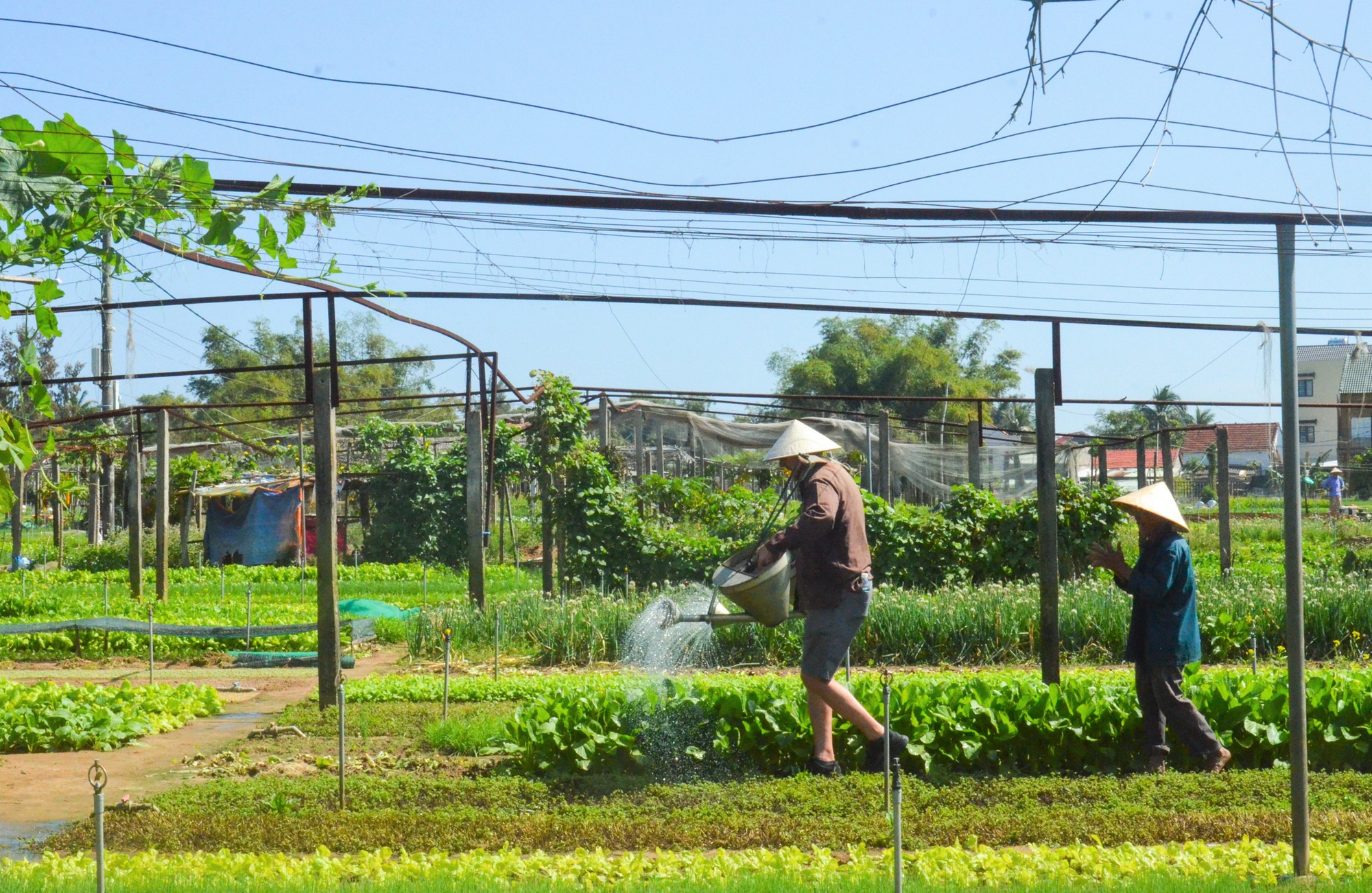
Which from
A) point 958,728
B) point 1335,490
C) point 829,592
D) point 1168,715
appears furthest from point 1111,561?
point 1335,490

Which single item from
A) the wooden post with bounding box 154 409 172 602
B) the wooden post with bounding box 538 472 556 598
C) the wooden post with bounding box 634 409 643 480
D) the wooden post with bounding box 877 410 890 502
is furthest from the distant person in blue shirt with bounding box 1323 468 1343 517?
the wooden post with bounding box 154 409 172 602

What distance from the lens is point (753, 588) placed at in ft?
22.6

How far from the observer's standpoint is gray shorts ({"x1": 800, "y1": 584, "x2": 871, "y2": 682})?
6688 millimetres

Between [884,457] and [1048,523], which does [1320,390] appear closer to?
[884,457]

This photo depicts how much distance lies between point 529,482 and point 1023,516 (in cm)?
1368

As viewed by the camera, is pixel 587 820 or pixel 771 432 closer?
pixel 587 820

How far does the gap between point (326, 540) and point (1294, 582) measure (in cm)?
650

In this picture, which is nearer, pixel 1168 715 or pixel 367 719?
pixel 1168 715

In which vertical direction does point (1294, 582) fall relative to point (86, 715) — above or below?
above

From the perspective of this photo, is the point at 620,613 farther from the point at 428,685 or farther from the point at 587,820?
the point at 587,820

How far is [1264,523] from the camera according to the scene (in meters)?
32.7

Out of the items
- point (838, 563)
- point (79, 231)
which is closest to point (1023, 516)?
point (838, 563)

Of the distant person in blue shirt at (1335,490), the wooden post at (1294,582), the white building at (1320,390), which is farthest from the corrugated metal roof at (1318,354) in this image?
the wooden post at (1294,582)

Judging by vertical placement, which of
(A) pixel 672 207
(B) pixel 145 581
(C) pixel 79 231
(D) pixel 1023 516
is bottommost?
(B) pixel 145 581
